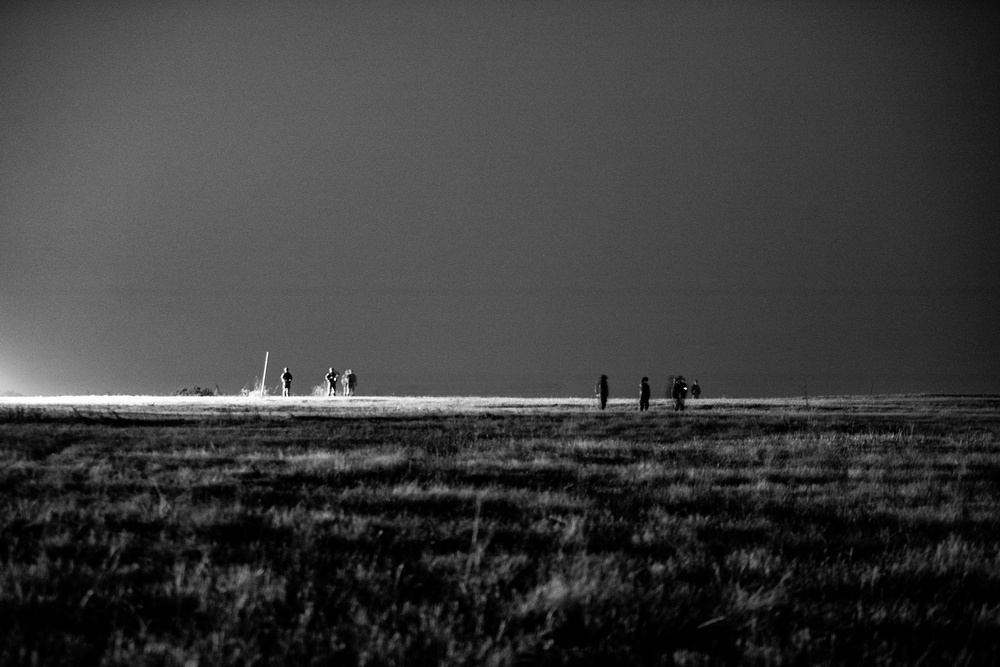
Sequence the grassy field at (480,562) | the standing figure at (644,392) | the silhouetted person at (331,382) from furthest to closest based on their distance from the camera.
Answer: the silhouetted person at (331,382) → the standing figure at (644,392) → the grassy field at (480,562)

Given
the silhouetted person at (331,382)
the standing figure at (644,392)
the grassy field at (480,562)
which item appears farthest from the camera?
the silhouetted person at (331,382)

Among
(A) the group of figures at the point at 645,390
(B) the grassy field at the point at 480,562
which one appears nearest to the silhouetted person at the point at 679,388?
(A) the group of figures at the point at 645,390

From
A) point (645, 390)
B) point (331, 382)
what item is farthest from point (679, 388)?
point (331, 382)

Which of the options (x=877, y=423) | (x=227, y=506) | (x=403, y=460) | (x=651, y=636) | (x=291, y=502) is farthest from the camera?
(x=877, y=423)

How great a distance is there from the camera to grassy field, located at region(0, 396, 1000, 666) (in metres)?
4.47

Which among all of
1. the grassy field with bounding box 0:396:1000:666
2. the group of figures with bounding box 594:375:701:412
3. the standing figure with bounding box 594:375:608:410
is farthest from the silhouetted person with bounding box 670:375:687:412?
the grassy field with bounding box 0:396:1000:666

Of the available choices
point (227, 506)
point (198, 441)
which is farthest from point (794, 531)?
point (198, 441)

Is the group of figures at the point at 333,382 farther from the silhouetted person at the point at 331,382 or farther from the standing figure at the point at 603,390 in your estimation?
the standing figure at the point at 603,390

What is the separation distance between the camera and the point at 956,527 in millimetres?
8258

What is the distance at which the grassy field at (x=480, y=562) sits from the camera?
447cm

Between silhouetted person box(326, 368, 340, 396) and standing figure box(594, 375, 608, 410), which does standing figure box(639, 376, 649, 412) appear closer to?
standing figure box(594, 375, 608, 410)

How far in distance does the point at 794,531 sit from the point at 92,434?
15.1 meters

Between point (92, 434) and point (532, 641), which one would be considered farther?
point (92, 434)

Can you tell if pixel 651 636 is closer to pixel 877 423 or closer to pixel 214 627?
pixel 214 627
